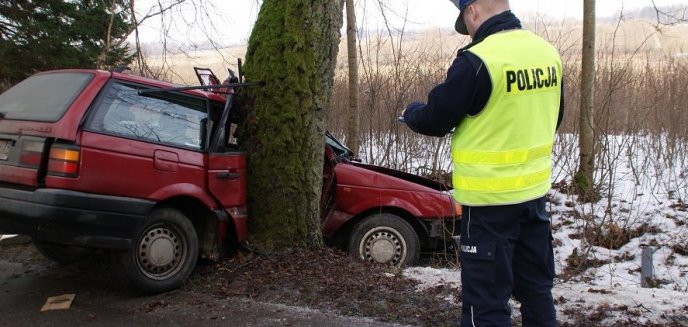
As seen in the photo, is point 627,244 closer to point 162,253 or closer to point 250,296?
point 250,296

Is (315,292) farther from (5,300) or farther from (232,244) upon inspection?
Result: (5,300)

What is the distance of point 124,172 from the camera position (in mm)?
4086

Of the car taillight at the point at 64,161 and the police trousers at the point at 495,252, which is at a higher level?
the car taillight at the point at 64,161

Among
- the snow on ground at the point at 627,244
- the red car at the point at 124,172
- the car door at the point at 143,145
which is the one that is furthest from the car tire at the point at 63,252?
the snow on ground at the point at 627,244

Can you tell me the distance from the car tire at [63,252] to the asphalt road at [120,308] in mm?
170

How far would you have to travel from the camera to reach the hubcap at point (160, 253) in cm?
432

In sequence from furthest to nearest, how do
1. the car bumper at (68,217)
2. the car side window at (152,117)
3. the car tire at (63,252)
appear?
the car tire at (63,252)
the car side window at (152,117)
the car bumper at (68,217)

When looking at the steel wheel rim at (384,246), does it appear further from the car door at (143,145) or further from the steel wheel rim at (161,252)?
the steel wheel rim at (161,252)

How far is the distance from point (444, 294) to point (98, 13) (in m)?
12.4

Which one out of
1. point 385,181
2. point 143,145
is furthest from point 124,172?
point 385,181

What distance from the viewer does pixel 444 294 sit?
4340mm

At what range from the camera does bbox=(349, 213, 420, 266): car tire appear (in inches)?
239

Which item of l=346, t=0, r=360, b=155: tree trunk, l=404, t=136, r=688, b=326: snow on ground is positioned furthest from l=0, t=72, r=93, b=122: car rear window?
l=346, t=0, r=360, b=155: tree trunk

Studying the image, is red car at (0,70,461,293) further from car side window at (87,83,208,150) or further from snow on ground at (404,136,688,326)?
snow on ground at (404,136,688,326)
